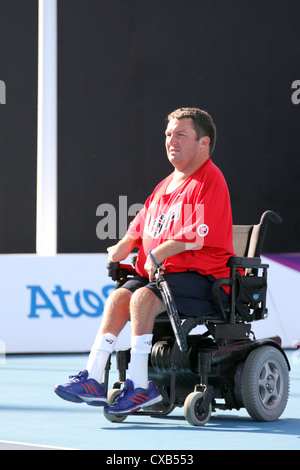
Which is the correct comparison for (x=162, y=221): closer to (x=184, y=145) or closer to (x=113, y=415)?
(x=184, y=145)

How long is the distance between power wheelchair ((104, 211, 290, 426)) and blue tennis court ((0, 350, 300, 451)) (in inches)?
3.4

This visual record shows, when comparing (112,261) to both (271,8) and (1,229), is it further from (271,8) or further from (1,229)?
(271,8)

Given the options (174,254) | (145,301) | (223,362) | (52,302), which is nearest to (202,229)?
(174,254)

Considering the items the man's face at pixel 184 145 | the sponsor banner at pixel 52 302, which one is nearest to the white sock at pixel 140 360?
the man's face at pixel 184 145

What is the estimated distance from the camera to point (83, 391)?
3900 millimetres

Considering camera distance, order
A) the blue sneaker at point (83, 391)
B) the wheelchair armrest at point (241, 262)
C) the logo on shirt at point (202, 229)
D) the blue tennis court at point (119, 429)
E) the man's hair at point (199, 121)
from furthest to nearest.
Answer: the man's hair at point (199, 121) → the wheelchair armrest at point (241, 262) → the logo on shirt at point (202, 229) → the blue sneaker at point (83, 391) → the blue tennis court at point (119, 429)

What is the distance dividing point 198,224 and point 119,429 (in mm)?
949

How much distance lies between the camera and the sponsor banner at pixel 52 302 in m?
7.50

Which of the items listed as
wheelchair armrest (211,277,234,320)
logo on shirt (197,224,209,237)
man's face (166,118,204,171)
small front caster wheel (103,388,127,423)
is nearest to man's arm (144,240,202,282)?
logo on shirt (197,224,209,237)

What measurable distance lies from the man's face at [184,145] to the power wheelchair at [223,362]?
19.5 inches

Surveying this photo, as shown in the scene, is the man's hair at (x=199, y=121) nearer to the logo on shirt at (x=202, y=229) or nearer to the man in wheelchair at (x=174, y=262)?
the man in wheelchair at (x=174, y=262)

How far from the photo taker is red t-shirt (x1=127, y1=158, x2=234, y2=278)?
13.5ft

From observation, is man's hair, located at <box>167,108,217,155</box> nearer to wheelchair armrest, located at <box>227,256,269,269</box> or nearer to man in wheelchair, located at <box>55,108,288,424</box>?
man in wheelchair, located at <box>55,108,288,424</box>

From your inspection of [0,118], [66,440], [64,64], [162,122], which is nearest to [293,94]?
[162,122]
